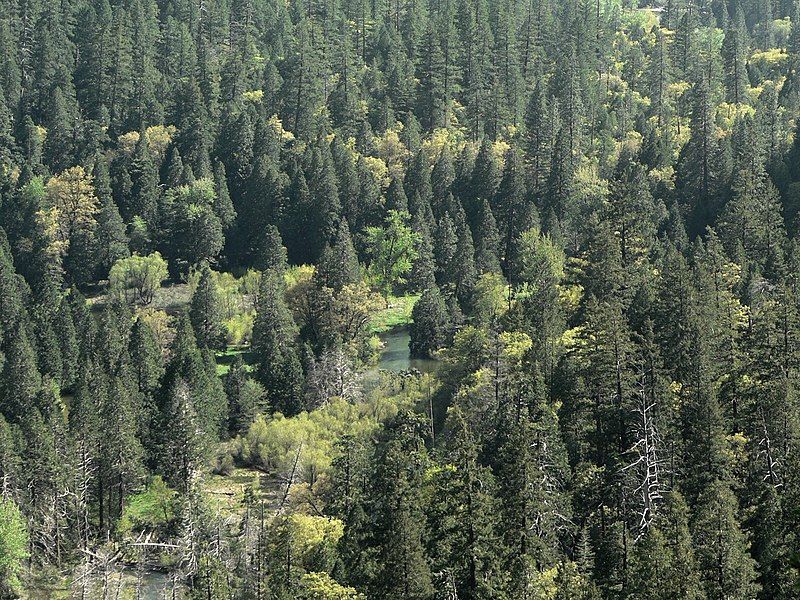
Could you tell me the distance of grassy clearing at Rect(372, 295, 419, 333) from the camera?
155750mm

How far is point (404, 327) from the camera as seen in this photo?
516 feet


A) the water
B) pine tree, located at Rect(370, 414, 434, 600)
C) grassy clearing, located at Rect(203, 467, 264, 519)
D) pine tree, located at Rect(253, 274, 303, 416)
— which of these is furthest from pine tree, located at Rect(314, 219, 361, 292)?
pine tree, located at Rect(370, 414, 434, 600)

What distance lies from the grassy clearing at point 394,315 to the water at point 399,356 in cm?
84

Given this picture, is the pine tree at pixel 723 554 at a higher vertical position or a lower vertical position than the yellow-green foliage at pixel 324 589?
higher

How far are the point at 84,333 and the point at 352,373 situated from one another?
26.8 meters

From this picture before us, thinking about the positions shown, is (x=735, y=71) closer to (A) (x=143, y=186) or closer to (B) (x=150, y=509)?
(A) (x=143, y=186)

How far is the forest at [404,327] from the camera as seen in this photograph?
87438 millimetres

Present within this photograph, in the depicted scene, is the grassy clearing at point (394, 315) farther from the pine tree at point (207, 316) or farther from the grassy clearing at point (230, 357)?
the pine tree at point (207, 316)

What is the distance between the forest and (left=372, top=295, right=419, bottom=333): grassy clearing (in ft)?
1.56

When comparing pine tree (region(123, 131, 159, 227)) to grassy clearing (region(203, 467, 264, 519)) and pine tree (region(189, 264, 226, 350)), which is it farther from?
grassy clearing (region(203, 467, 264, 519))

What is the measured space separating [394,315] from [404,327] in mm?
2333

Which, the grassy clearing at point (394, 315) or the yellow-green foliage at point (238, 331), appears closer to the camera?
the yellow-green foliage at point (238, 331)

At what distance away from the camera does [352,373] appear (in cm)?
13550

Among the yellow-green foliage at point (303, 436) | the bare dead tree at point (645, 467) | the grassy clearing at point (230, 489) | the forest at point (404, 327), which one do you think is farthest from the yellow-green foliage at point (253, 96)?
the bare dead tree at point (645, 467)
